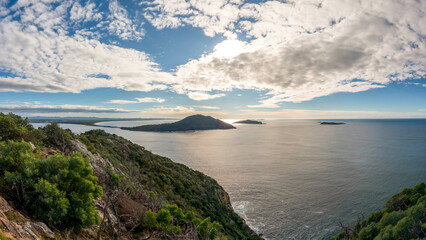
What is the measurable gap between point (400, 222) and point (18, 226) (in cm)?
4205

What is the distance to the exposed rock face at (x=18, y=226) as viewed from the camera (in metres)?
8.65

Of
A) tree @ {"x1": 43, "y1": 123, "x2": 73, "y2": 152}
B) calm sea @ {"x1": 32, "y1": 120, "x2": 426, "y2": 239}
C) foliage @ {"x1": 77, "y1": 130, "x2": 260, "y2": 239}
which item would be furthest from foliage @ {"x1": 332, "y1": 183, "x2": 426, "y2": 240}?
tree @ {"x1": 43, "y1": 123, "x2": 73, "y2": 152}

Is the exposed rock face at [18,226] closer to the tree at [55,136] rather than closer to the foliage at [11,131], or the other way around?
the foliage at [11,131]

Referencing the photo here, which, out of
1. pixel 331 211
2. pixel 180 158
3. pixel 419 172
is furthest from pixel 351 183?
pixel 180 158

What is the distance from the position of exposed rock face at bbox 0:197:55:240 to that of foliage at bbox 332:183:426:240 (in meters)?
37.1

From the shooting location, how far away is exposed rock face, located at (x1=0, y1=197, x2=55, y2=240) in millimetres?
8648

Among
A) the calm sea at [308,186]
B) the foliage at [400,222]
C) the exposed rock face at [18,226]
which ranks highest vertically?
the exposed rock face at [18,226]

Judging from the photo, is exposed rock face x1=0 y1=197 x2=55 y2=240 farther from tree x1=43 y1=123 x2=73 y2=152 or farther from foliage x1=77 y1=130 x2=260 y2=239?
foliage x1=77 y1=130 x2=260 y2=239

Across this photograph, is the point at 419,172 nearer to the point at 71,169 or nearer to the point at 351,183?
the point at 351,183

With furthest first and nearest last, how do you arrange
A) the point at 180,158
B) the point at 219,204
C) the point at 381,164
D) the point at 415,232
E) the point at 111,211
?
the point at 180,158, the point at 381,164, the point at 219,204, the point at 415,232, the point at 111,211

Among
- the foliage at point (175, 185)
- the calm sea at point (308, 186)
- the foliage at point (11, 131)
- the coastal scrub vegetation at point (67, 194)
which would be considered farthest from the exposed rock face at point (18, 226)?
the calm sea at point (308, 186)

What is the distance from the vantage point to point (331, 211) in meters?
51.8

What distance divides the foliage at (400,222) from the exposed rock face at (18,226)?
37113mm

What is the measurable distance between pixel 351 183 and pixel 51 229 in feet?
268
